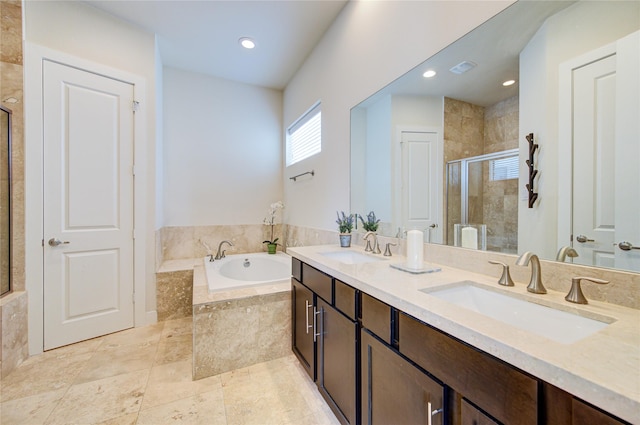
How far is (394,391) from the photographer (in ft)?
3.10

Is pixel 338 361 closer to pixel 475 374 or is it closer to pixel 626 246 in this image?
pixel 475 374

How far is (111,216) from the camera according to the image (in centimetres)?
239

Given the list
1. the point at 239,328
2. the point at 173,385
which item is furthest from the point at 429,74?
the point at 173,385

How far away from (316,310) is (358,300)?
489mm

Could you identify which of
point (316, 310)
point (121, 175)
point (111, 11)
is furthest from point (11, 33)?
point (316, 310)

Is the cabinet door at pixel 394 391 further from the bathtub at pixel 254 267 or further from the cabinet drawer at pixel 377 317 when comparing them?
the bathtub at pixel 254 267

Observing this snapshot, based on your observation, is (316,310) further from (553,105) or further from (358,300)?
(553,105)

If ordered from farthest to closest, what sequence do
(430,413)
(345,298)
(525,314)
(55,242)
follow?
(55,242) → (345,298) → (525,314) → (430,413)

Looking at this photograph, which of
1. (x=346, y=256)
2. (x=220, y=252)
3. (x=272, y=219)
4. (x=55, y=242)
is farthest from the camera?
(x=272, y=219)

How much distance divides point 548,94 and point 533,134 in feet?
0.49

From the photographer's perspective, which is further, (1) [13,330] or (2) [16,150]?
(2) [16,150]

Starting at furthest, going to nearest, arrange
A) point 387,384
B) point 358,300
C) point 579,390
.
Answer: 1. point 358,300
2. point 387,384
3. point 579,390

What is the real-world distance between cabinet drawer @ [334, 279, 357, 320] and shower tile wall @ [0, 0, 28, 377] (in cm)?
232

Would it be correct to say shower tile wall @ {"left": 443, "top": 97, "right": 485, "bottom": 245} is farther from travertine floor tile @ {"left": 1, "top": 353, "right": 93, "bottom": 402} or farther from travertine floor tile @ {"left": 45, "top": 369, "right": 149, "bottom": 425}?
travertine floor tile @ {"left": 1, "top": 353, "right": 93, "bottom": 402}
